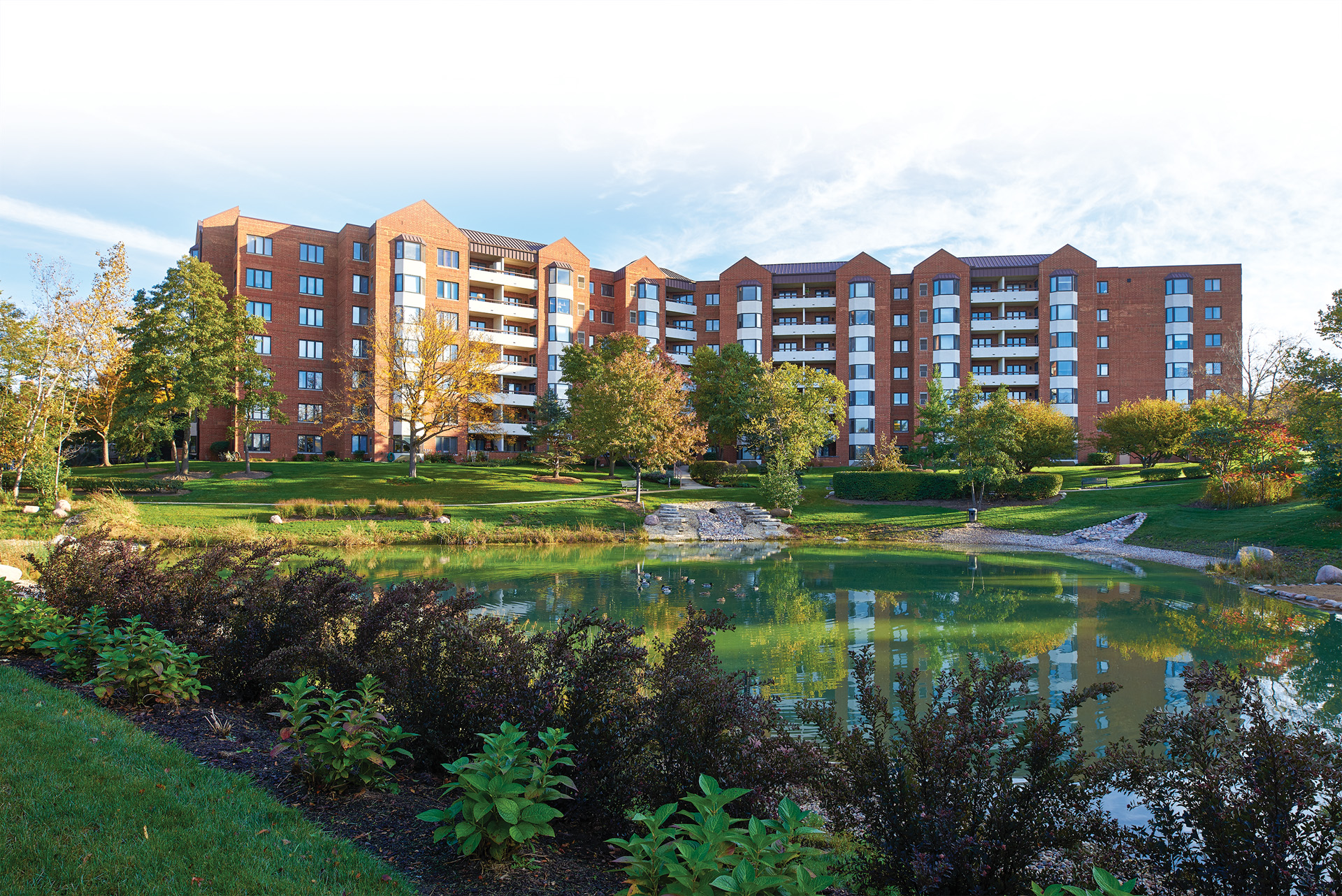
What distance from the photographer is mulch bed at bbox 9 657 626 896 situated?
12.1 ft

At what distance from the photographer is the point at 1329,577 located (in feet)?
58.2

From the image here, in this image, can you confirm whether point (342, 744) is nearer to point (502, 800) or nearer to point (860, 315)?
point (502, 800)

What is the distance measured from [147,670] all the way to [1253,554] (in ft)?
83.2

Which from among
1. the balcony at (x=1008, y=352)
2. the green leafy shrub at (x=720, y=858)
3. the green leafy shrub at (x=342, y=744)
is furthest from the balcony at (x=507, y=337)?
the green leafy shrub at (x=720, y=858)

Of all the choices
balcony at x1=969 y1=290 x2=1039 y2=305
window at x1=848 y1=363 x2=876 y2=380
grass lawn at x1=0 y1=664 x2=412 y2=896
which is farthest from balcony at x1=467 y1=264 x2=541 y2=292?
grass lawn at x1=0 y1=664 x2=412 y2=896

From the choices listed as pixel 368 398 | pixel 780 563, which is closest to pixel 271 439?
pixel 368 398

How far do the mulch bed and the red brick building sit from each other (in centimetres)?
5291

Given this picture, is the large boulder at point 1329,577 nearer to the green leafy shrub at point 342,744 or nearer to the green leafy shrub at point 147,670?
the green leafy shrub at point 342,744

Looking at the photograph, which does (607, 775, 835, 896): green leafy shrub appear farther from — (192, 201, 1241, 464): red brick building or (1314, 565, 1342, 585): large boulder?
(192, 201, 1241, 464): red brick building

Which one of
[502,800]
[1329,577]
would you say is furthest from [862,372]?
[502,800]

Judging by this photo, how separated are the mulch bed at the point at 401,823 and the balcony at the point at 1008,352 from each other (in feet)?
221

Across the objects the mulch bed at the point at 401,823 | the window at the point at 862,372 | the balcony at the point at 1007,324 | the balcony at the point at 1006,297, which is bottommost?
the mulch bed at the point at 401,823

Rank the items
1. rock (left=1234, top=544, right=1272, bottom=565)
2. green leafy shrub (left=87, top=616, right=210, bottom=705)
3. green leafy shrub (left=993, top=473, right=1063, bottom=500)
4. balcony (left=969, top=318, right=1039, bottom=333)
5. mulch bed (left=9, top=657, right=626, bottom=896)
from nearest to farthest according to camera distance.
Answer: mulch bed (left=9, top=657, right=626, bottom=896), green leafy shrub (left=87, top=616, right=210, bottom=705), rock (left=1234, top=544, right=1272, bottom=565), green leafy shrub (left=993, top=473, right=1063, bottom=500), balcony (left=969, top=318, right=1039, bottom=333)

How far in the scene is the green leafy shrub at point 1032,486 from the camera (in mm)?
36688
